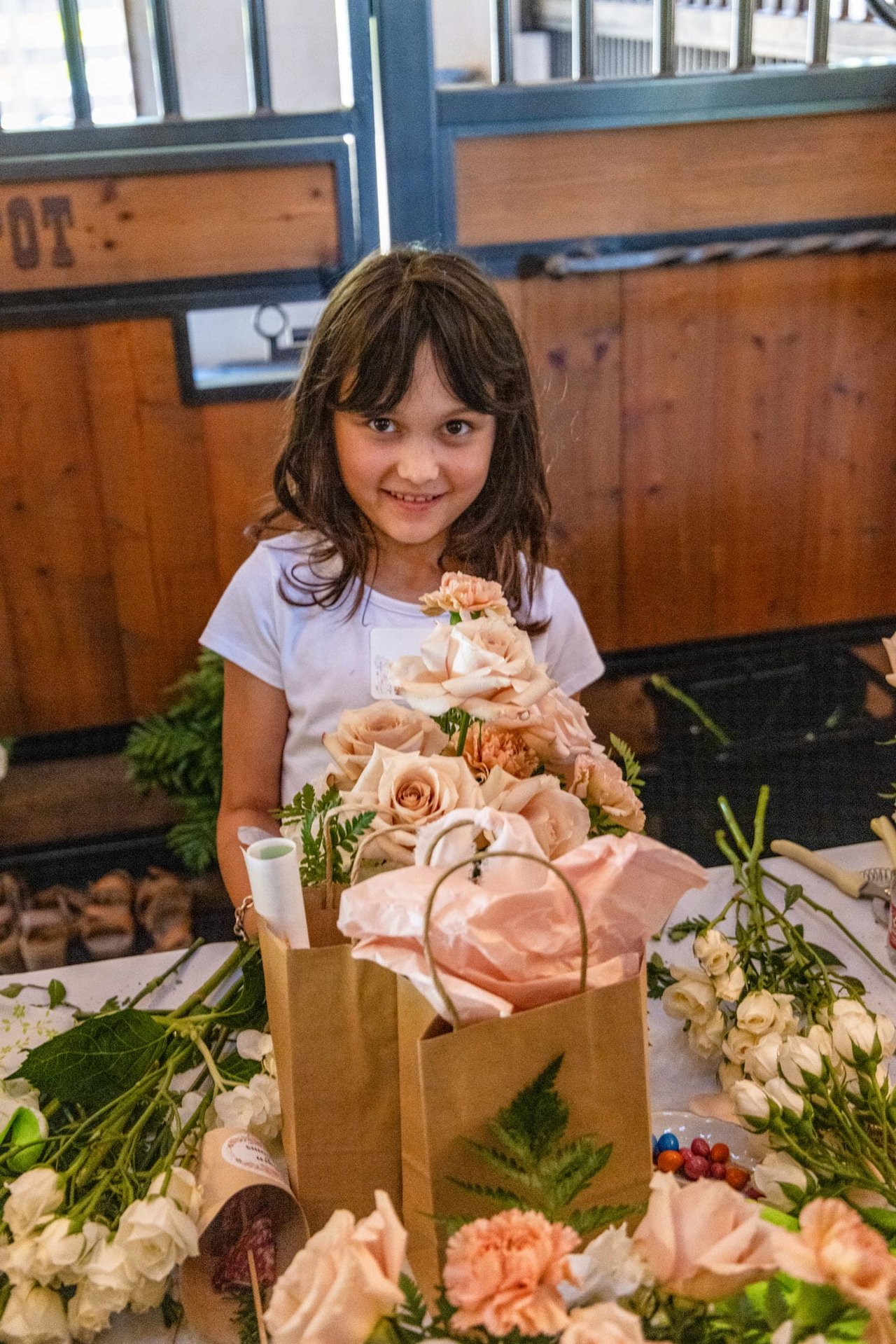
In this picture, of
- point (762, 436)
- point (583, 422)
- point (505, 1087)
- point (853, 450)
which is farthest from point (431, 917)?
point (853, 450)

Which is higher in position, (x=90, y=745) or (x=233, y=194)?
(x=233, y=194)

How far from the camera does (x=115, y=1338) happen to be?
0.69 metres

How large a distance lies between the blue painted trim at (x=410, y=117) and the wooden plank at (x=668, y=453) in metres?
0.41

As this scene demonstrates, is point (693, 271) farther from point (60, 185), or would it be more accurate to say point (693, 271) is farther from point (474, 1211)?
point (474, 1211)

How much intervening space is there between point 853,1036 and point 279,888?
0.37 meters

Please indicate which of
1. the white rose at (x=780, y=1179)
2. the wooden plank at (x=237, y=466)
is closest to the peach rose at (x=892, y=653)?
the white rose at (x=780, y=1179)

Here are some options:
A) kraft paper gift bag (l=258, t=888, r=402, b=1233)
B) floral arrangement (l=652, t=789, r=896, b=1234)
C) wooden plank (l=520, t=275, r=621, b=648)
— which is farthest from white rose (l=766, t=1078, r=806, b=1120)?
wooden plank (l=520, t=275, r=621, b=648)

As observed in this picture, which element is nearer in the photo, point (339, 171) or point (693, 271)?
point (339, 171)

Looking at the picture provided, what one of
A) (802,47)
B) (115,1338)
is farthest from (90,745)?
(802,47)

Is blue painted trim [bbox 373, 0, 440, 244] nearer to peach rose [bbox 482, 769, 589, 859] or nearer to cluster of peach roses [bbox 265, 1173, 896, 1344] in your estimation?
peach rose [bbox 482, 769, 589, 859]

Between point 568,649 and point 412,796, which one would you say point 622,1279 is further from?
point 568,649

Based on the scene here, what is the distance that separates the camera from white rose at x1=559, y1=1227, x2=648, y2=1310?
1.65 ft

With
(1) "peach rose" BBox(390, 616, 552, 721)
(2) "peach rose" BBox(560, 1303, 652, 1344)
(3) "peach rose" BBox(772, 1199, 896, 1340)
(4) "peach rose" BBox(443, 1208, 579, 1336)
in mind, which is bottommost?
(2) "peach rose" BBox(560, 1303, 652, 1344)

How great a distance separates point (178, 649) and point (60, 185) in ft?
2.72
